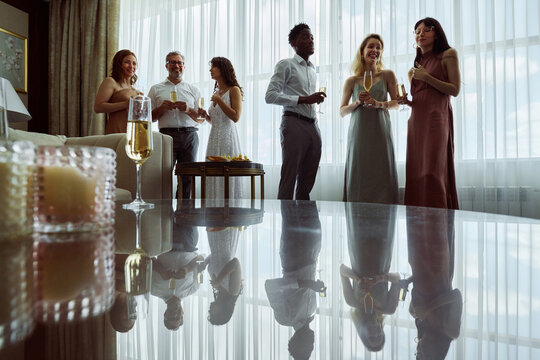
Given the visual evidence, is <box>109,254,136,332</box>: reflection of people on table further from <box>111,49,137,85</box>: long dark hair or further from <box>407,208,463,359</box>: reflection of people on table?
<box>111,49,137,85</box>: long dark hair

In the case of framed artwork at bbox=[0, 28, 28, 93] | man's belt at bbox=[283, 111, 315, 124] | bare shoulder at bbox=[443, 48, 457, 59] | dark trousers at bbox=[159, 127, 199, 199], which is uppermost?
framed artwork at bbox=[0, 28, 28, 93]

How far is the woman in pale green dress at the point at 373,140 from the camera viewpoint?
2.56 metres

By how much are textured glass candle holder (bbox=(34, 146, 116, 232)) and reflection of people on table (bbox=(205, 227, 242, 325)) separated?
4.4 inches

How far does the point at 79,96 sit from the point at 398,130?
3.81 metres

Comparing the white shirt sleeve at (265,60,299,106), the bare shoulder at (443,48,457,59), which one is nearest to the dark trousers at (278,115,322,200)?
the white shirt sleeve at (265,60,299,106)

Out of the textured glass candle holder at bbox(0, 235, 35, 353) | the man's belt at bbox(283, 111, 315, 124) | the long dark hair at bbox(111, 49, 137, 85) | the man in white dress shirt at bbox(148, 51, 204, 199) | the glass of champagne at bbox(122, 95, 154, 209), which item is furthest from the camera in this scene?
the man in white dress shirt at bbox(148, 51, 204, 199)

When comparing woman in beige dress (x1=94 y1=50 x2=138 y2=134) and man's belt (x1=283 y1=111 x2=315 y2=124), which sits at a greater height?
woman in beige dress (x1=94 y1=50 x2=138 y2=134)

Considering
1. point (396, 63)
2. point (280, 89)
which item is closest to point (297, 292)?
point (280, 89)

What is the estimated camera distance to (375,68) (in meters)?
2.68

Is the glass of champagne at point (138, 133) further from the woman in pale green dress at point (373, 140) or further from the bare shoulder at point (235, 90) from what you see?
the bare shoulder at point (235, 90)

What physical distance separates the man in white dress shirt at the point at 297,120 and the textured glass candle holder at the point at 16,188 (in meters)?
2.30

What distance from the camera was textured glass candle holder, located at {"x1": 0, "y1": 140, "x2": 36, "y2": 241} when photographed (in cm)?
31

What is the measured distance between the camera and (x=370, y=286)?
0.19 meters

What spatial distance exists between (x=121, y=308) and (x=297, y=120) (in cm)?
256
